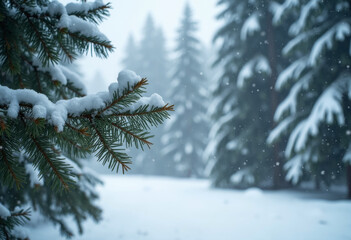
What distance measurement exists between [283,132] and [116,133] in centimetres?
637

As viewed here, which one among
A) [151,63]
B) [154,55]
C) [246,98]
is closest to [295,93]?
[246,98]

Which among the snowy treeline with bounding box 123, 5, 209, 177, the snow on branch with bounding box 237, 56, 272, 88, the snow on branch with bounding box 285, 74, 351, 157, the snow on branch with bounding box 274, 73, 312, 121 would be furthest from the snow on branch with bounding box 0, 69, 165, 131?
the snowy treeline with bounding box 123, 5, 209, 177

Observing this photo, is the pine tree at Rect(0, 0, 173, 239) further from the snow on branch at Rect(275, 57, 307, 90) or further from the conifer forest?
the snow on branch at Rect(275, 57, 307, 90)

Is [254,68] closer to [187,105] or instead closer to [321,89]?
[321,89]

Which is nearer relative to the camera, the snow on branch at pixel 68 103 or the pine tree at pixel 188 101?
the snow on branch at pixel 68 103

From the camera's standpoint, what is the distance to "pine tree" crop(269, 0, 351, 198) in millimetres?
5094

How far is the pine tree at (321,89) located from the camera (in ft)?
16.7

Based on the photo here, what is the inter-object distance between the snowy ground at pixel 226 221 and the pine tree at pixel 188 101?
13.1 meters

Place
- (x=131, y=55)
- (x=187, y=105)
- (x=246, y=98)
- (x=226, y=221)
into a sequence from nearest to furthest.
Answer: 1. (x=226, y=221)
2. (x=246, y=98)
3. (x=187, y=105)
4. (x=131, y=55)

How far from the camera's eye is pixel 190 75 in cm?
2012

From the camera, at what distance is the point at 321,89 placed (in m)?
5.95

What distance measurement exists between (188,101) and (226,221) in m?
15.4

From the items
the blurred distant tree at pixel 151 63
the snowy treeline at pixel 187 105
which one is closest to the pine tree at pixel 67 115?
the snowy treeline at pixel 187 105

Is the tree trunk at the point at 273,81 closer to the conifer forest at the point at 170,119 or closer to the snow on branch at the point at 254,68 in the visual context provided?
the conifer forest at the point at 170,119
